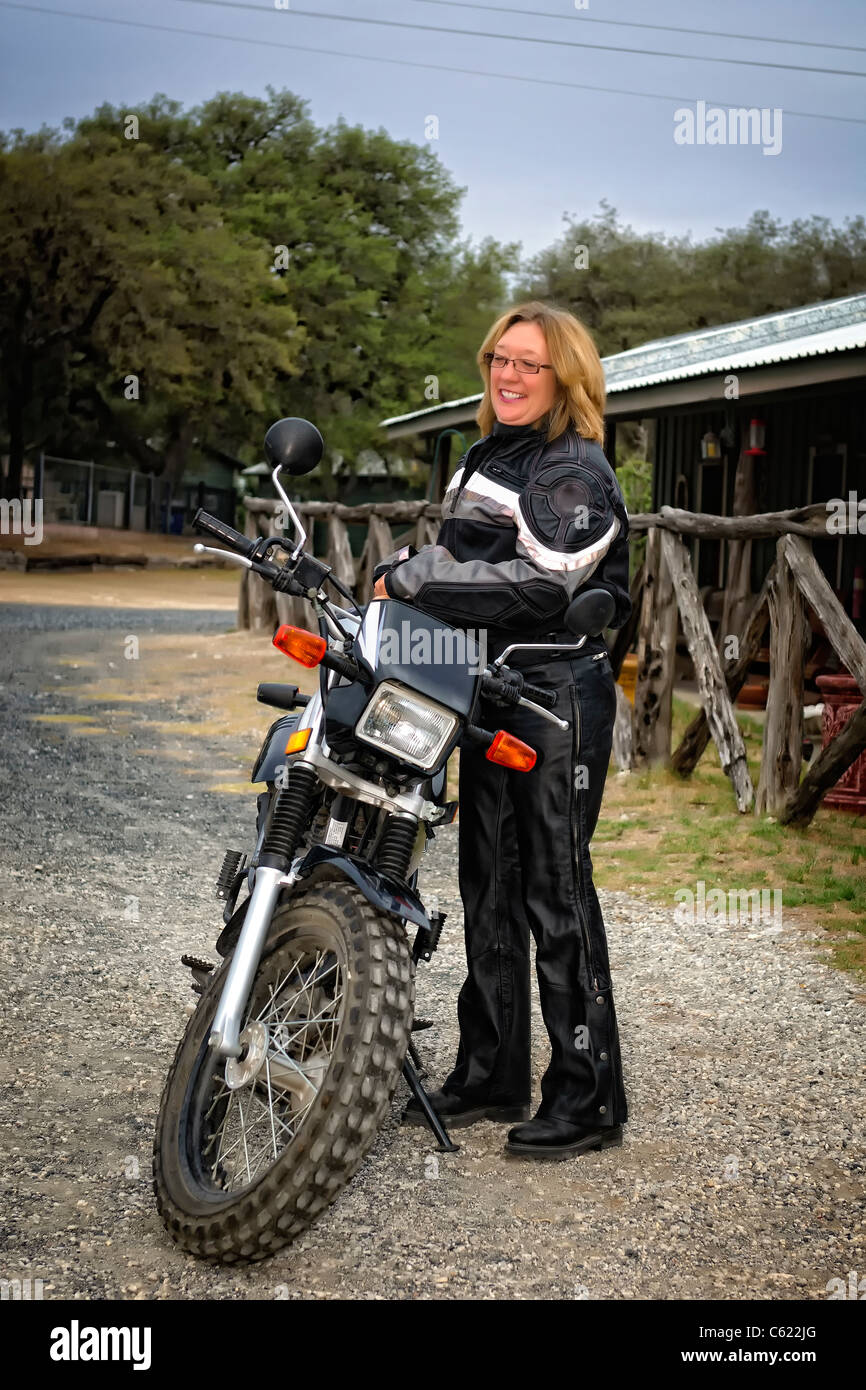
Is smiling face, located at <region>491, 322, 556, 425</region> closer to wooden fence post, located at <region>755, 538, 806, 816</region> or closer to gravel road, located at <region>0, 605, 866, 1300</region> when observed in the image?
gravel road, located at <region>0, 605, 866, 1300</region>

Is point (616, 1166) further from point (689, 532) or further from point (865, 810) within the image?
point (689, 532)

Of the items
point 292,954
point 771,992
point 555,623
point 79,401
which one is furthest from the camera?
point 79,401

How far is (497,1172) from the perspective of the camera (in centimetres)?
354

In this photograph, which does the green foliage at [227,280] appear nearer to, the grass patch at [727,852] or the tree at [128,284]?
the tree at [128,284]

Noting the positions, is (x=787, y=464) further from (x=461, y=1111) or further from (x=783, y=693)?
(x=461, y=1111)

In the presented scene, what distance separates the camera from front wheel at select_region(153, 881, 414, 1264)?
9.41ft

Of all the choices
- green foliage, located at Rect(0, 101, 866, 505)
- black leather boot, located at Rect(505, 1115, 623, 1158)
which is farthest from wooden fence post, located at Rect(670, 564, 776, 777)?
green foliage, located at Rect(0, 101, 866, 505)

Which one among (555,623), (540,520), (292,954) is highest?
(540,520)

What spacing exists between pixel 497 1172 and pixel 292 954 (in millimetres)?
826

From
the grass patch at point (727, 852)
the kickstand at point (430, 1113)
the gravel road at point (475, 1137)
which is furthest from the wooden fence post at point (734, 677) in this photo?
the kickstand at point (430, 1113)

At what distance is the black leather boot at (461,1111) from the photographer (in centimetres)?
379

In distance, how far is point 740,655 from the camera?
27.2 feet

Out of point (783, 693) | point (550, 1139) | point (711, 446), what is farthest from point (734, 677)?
point (711, 446)

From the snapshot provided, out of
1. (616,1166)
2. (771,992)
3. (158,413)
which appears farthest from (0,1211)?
(158,413)
